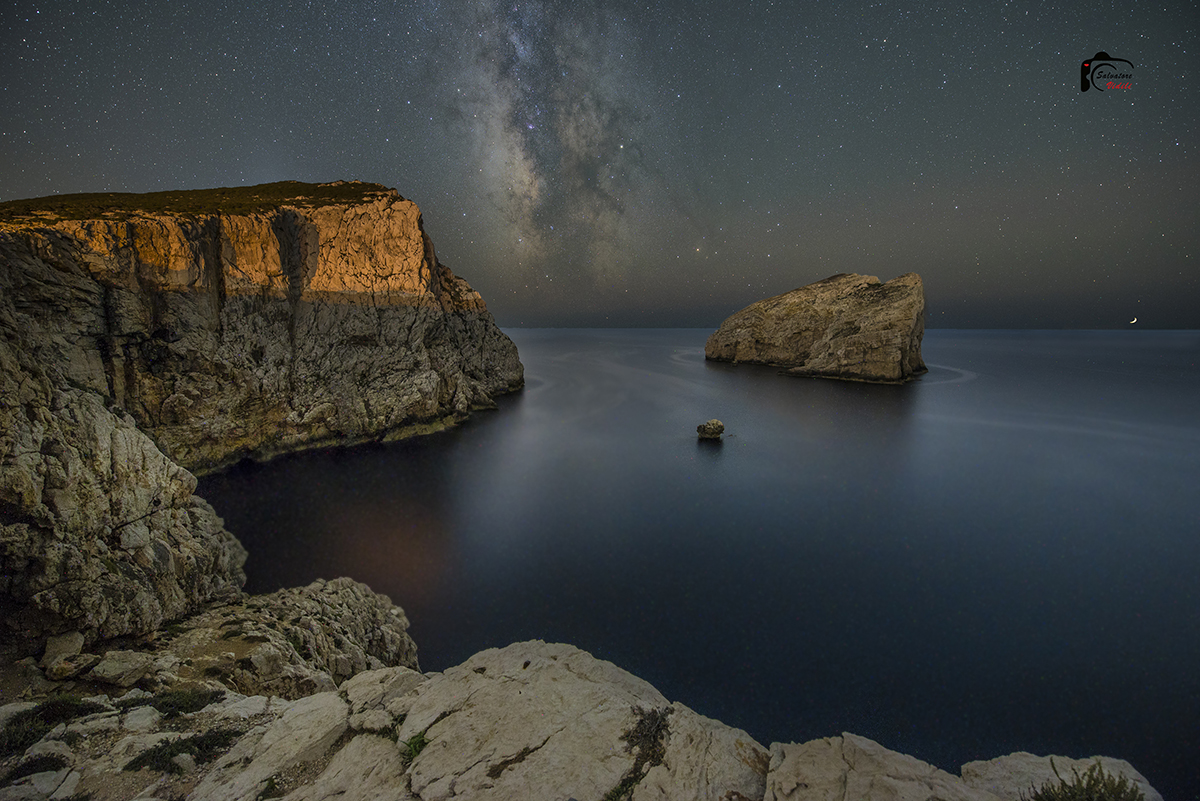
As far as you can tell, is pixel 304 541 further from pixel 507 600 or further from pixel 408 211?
pixel 408 211

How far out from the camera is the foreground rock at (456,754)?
388 centimetres

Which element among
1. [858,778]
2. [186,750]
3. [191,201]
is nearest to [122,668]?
[186,750]

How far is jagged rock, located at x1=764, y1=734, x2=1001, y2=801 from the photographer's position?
12.1 ft

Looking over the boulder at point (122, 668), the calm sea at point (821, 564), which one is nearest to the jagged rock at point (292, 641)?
the boulder at point (122, 668)

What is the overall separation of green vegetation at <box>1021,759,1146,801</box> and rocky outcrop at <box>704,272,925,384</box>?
51.4 metres


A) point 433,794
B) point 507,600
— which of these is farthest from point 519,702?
point 507,600

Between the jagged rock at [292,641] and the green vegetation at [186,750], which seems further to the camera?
the jagged rock at [292,641]

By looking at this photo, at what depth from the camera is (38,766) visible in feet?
13.5

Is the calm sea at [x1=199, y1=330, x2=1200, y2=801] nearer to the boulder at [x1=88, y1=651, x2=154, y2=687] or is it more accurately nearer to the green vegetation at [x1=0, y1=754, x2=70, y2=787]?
the boulder at [x1=88, y1=651, x2=154, y2=687]

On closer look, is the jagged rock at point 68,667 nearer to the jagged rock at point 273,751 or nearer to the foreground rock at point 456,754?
the foreground rock at point 456,754

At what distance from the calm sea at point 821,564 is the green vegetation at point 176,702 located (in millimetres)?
5273

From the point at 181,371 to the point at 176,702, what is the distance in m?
21.8

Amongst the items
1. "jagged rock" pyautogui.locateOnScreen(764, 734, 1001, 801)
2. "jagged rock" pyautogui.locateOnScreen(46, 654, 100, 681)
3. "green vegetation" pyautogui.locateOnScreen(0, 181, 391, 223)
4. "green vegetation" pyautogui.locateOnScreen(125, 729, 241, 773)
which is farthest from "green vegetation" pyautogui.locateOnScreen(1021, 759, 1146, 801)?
"green vegetation" pyautogui.locateOnScreen(0, 181, 391, 223)

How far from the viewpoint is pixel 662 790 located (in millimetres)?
3904
